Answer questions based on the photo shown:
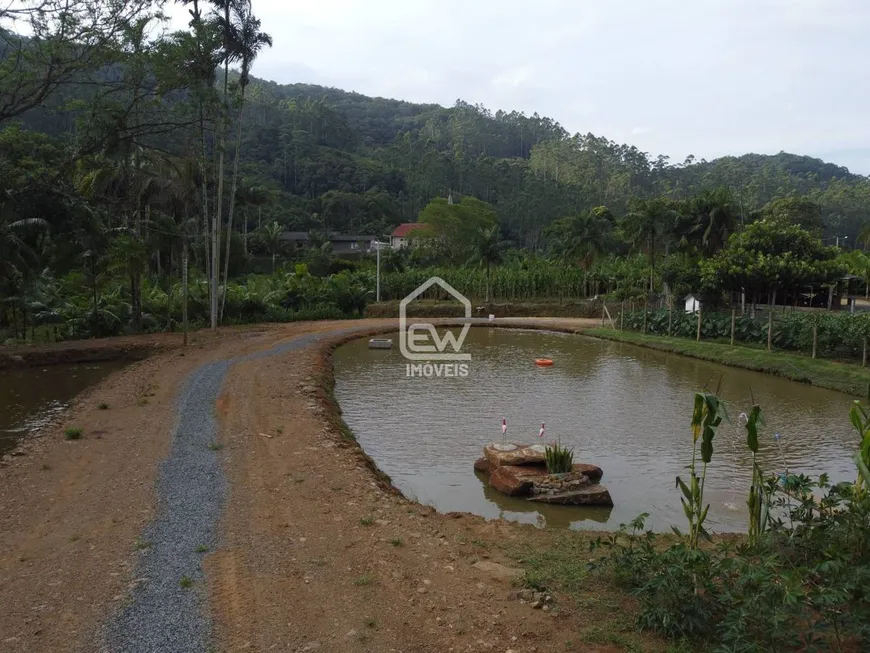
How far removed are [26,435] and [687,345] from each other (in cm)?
2143

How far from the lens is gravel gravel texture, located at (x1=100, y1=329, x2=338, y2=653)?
15.6 ft

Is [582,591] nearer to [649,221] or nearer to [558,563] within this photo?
[558,563]

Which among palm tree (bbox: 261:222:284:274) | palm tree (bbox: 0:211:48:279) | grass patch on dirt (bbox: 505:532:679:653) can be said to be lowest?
grass patch on dirt (bbox: 505:532:679:653)

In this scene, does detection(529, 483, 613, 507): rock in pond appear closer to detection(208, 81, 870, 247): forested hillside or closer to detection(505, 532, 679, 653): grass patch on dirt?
detection(505, 532, 679, 653): grass patch on dirt

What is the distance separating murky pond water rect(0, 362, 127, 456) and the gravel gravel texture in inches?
150

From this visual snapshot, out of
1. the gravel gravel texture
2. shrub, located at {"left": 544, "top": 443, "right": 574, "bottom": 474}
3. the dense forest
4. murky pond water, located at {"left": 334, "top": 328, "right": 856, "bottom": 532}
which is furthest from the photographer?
the dense forest

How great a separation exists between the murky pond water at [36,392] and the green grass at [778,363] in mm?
18438

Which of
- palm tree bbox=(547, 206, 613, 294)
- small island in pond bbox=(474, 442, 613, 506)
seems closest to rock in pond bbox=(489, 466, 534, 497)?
small island in pond bbox=(474, 442, 613, 506)

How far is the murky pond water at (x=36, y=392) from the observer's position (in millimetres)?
12602

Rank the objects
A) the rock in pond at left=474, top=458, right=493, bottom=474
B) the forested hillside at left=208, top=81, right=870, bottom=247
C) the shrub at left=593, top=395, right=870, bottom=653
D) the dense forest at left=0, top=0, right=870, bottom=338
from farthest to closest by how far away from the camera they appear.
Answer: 1. the forested hillside at left=208, top=81, right=870, bottom=247
2. the dense forest at left=0, top=0, right=870, bottom=338
3. the rock in pond at left=474, top=458, right=493, bottom=474
4. the shrub at left=593, top=395, right=870, bottom=653

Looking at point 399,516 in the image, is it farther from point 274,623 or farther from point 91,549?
point 91,549

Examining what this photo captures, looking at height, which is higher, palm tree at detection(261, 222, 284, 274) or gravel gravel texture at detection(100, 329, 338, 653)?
palm tree at detection(261, 222, 284, 274)

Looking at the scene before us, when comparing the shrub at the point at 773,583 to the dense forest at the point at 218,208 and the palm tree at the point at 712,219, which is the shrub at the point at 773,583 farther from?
the palm tree at the point at 712,219

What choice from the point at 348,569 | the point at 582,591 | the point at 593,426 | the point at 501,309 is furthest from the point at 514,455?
the point at 501,309
